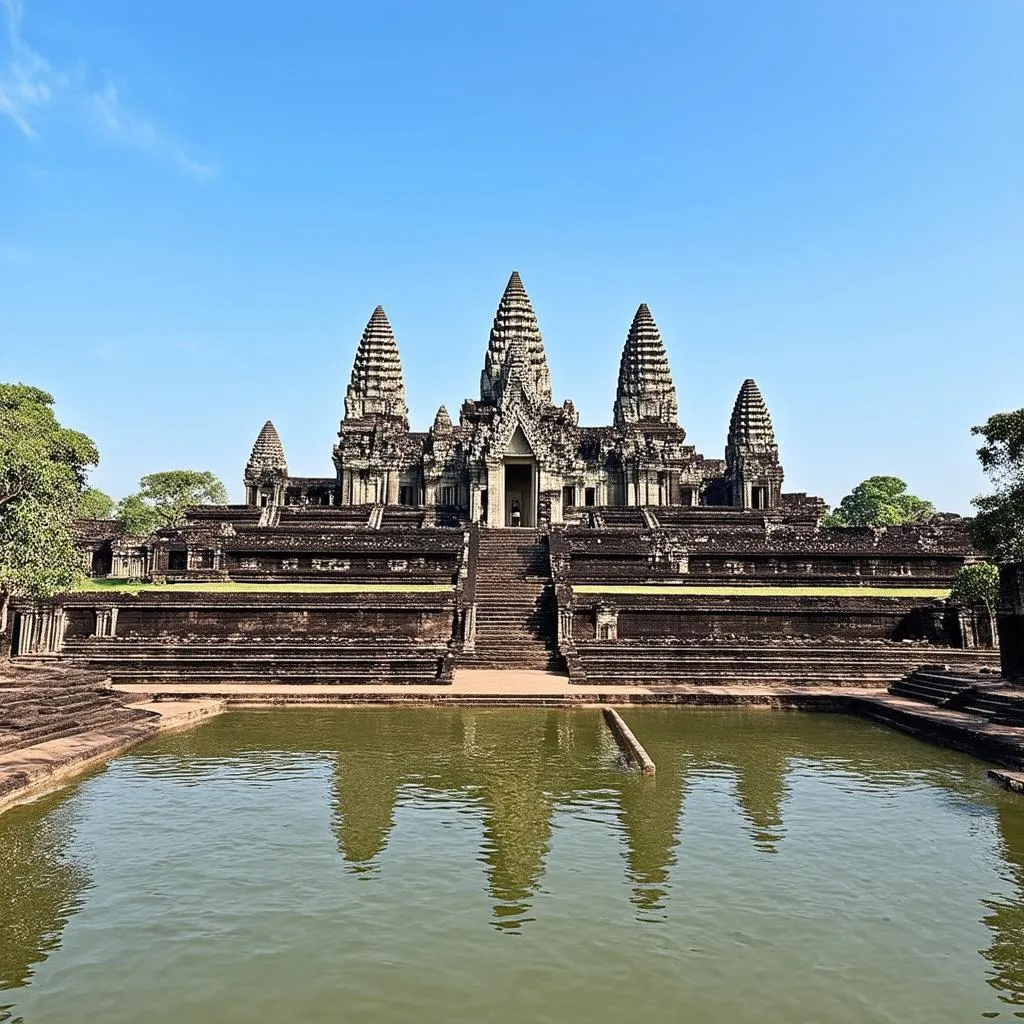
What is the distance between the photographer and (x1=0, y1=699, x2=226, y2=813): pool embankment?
10.1 m

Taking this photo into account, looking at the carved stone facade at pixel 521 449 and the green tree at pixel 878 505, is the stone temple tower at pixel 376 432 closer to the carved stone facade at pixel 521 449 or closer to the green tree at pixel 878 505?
the carved stone facade at pixel 521 449

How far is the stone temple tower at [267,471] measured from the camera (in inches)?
2229

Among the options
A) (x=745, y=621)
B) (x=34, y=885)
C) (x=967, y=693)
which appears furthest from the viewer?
(x=745, y=621)

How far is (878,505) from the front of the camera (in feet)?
241

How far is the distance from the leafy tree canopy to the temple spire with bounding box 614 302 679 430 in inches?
1333

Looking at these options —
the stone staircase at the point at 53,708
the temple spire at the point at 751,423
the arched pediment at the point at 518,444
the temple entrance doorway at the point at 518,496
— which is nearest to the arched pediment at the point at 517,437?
the arched pediment at the point at 518,444

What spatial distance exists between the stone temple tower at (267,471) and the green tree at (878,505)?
146 feet

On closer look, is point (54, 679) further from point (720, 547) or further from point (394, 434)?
point (394, 434)

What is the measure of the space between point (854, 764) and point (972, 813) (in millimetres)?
2712

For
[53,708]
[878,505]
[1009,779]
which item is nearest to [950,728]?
[1009,779]

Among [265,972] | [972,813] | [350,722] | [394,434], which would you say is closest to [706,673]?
[350,722]

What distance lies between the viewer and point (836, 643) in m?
23.2

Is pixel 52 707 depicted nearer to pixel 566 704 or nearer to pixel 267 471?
pixel 566 704

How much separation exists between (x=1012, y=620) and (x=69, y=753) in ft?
57.2
